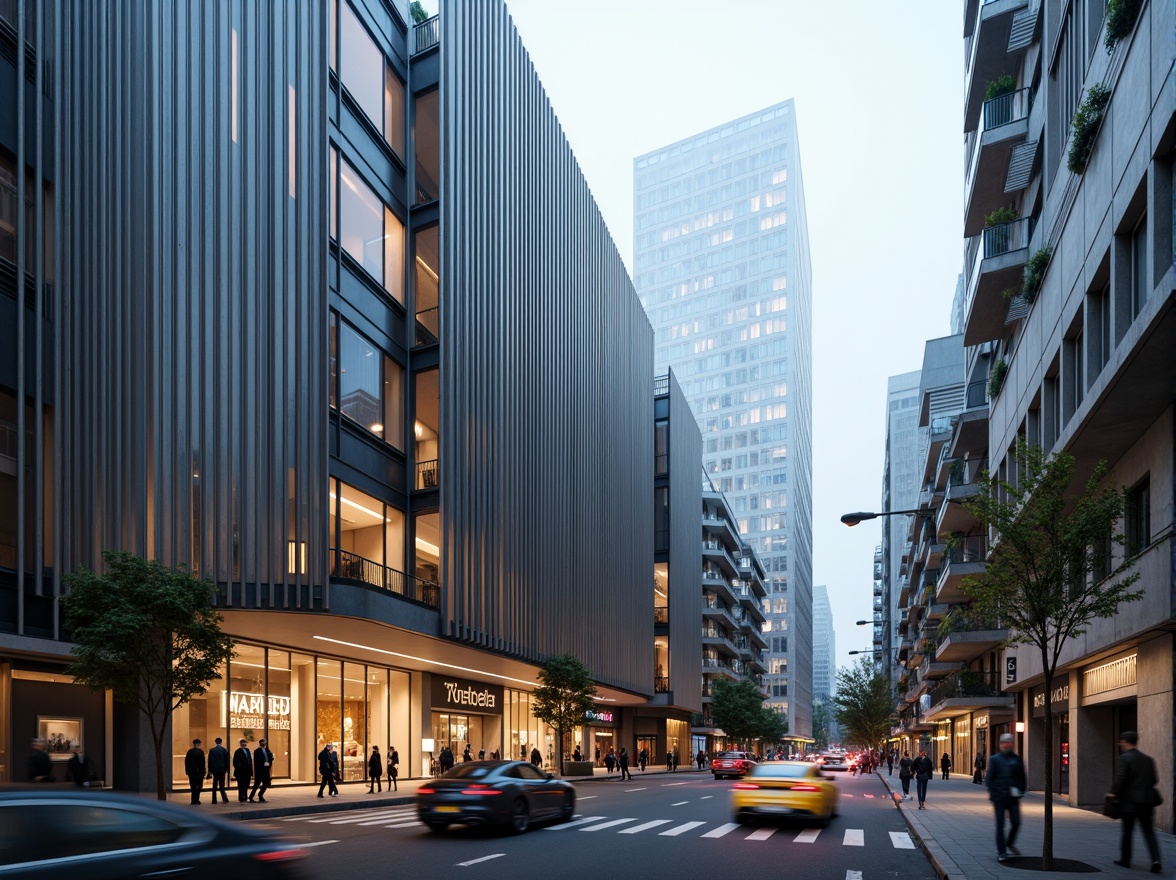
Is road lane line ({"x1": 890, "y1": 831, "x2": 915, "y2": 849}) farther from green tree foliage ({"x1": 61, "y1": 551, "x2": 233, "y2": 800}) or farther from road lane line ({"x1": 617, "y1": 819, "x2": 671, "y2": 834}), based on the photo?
green tree foliage ({"x1": 61, "y1": 551, "x2": 233, "y2": 800})

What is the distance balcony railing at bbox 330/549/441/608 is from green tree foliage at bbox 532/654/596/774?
35.5 feet

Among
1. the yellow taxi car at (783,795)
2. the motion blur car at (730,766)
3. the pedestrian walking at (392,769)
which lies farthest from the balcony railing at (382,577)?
the motion blur car at (730,766)

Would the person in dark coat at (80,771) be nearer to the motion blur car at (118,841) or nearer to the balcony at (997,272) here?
the motion blur car at (118,841)

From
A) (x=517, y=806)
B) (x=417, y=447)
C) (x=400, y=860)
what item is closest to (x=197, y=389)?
(x=417, y=447)

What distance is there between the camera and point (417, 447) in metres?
32.9

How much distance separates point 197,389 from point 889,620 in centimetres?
11543

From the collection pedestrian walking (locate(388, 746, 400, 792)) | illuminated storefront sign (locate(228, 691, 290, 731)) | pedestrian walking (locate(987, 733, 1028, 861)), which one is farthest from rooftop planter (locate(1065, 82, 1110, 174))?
illuminated storefront sign (locate(228, 691, 290, 731))

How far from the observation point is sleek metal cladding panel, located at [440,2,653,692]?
3366 cm

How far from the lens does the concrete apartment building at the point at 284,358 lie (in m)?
23.0

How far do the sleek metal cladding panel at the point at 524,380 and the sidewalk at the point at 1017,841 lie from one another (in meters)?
15.6

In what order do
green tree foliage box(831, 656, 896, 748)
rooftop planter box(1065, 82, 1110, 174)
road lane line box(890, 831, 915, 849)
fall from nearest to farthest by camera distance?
road lane line box(890, 831, 915, 849)
rooftop planter box(1065, 82, 1110, 174)
green tree foliage box(831, 656, 896, 748)

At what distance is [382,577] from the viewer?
29.9 m

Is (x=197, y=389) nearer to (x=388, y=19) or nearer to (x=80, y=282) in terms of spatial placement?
(x=80, y=282)

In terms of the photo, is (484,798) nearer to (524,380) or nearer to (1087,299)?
(1087,299)
